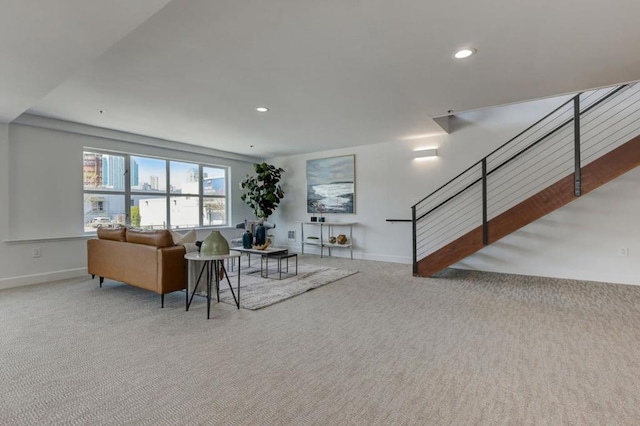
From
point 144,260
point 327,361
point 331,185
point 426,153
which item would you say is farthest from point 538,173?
point 144,260

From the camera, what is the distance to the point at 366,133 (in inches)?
221

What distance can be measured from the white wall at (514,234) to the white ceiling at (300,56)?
4.17 ft

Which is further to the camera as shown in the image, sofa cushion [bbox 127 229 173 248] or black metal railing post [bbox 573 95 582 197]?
black metal railing post [bbox 573 95 582 197]

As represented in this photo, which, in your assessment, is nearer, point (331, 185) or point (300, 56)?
point (300, 56)

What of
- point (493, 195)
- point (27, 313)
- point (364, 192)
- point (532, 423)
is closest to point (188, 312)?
point (27, 313)

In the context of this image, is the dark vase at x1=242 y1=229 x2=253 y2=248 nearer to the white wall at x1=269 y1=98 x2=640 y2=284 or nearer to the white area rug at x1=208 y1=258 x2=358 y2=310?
the white area rug at x1=208 y1=258 x2=358 y2=310

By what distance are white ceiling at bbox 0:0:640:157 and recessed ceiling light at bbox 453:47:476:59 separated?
0.09 meters

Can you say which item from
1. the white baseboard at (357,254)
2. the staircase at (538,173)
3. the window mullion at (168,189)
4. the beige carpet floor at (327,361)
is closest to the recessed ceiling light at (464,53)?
the staircase at (538,173)

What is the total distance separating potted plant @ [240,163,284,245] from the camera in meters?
7.36

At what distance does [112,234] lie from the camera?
4.12 m

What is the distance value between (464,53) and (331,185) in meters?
4.57

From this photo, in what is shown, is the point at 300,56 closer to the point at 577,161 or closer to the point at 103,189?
the point at 577,161

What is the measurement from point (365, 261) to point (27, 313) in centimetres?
→ 505

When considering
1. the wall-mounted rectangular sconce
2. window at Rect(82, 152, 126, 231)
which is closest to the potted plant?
window at Rect(82, 152, 126, 231)
